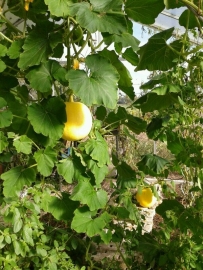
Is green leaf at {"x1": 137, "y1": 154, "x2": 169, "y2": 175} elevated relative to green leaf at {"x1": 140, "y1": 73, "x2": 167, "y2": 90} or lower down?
lower down

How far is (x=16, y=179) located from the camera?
767 mm

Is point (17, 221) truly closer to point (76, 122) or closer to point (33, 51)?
point (76, 122)

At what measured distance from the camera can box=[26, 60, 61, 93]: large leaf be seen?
2.25ft

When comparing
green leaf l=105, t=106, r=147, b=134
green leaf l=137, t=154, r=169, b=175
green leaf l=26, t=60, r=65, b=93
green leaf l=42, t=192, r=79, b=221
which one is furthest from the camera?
green leaf l=137, t=154, r=169, b=175

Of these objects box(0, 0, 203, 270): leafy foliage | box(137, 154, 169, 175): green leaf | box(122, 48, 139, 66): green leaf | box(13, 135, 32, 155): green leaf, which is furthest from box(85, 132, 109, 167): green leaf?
box(137, 154, 169, 175): green leaf

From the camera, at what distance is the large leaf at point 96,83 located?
63cm

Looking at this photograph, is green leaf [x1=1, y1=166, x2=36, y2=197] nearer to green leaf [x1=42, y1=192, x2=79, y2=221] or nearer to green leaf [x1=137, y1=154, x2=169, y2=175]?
green leaf [x1=42, y1=192, x2=79, y2=221]

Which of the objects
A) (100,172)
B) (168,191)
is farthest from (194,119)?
(100,172)

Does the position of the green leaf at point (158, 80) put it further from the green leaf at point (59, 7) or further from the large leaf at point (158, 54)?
the green leaf at point (59, 7)

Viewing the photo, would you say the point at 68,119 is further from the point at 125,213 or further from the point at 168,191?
the point at 168,191

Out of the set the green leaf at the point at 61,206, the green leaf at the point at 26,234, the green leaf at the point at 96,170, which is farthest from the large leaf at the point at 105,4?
the green leaf at the point at 26,234

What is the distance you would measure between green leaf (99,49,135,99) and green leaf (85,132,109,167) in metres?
0.17

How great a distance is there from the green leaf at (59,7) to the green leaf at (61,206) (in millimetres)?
412

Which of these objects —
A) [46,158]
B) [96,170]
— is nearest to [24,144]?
[46,158]
